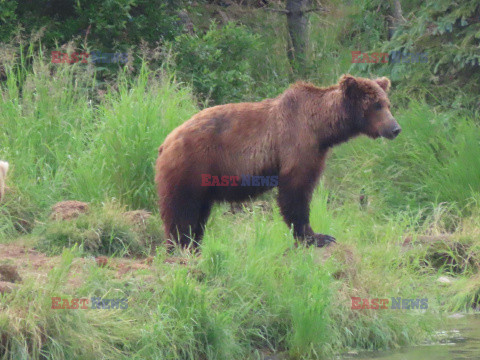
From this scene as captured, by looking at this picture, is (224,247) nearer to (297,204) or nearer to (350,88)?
(297,204)

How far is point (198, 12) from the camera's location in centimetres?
1570

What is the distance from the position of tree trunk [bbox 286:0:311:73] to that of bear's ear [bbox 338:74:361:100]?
22.7 feet

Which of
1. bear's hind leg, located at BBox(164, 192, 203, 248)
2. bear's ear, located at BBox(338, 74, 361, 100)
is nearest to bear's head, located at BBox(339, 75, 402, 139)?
bear's ear, located at BBox(338, 74, 361, 100)

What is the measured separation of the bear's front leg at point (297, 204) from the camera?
780cm

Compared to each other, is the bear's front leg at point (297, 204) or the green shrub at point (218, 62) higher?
the green shrub at point (218, 62)

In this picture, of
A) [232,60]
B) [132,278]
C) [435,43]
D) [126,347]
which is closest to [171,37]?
[232,60]

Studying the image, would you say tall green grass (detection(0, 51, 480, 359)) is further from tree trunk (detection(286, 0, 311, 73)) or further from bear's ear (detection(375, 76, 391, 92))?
tree trunk (detection(286, 0, 311, 73))

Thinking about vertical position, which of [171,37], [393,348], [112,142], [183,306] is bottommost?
[393,348]

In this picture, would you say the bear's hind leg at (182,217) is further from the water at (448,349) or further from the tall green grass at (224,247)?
the water at (448,349)

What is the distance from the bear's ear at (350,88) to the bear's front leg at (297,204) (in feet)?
2.98

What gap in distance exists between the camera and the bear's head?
317 inches

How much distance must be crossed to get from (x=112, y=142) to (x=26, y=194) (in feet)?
3.56

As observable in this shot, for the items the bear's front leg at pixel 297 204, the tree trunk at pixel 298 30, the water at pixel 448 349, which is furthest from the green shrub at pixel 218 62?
the water at pixel 448 349

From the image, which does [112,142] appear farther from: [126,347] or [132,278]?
[126,347]
